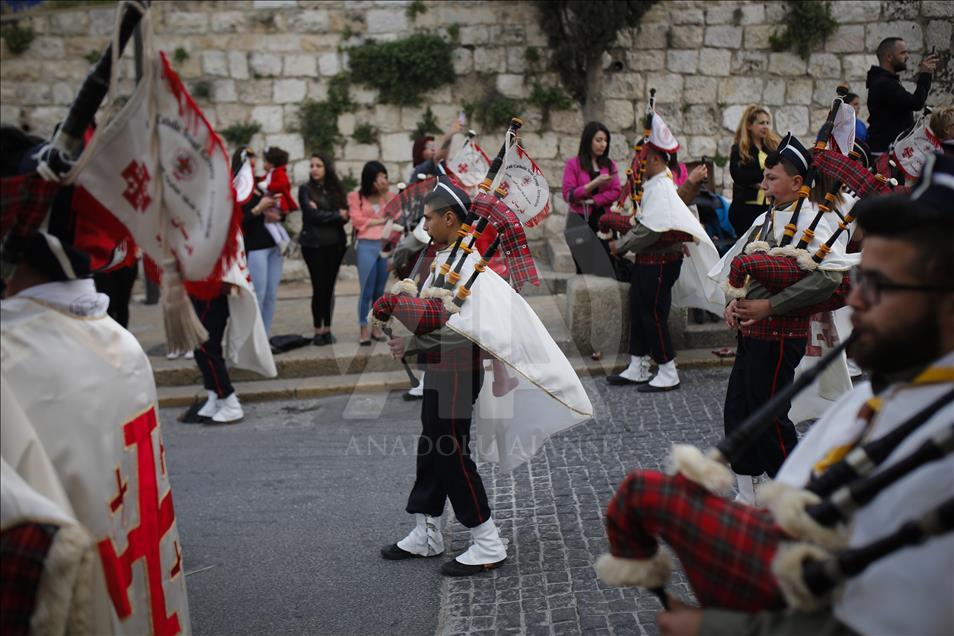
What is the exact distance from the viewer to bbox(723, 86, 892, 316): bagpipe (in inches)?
192

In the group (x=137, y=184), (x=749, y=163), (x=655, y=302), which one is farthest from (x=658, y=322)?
(x=137, y=184)

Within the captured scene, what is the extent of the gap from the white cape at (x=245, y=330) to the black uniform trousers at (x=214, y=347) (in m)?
0.09

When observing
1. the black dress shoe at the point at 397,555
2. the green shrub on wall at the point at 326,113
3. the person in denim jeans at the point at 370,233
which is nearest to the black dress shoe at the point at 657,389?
the person in denim jeans at the point at 370,233

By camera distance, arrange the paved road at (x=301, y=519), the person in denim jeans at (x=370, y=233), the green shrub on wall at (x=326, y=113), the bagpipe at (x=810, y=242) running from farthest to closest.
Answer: the green shrub on wall at (x=326, y=113), the person in denim jeans at (x=370, y=233), the bagpipe at (x=810, y=242), the paved road at (x=301, y=519)

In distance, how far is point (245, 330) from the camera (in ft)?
25.8

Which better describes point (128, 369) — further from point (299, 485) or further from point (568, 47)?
point (568, 47)

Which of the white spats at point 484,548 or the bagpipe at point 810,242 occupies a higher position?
the bagpipe at point 810,242

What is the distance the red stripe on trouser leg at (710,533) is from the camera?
2211 mm

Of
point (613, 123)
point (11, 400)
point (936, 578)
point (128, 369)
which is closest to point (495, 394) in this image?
point (128, 369)

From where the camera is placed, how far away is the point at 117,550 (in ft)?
9.95

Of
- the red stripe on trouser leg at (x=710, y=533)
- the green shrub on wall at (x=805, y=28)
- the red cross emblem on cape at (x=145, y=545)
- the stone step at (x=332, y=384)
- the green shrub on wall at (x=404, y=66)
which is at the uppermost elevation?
the green shrub on wall at (x=805, y=28)

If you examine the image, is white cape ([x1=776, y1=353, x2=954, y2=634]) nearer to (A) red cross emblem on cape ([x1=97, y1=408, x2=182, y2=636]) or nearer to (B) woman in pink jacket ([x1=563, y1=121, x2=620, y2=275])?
(A) red cross emblem on cape ([x1=97, y1=408, x2=182, y2=636])

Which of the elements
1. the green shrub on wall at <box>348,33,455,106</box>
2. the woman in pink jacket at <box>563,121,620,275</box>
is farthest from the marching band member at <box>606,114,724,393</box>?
the green shrub on wall at <box>348,33,455,106</box>

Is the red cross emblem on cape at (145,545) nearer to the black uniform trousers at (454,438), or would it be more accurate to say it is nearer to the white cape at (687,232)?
the black uniform trousers at (454,438)
